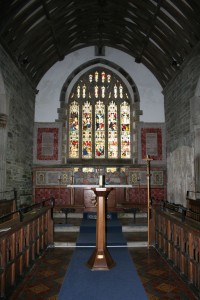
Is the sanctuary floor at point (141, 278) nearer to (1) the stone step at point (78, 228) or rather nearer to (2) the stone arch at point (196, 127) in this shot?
(1) the stone step at point (78, 228)

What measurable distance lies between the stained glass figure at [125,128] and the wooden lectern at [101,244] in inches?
249

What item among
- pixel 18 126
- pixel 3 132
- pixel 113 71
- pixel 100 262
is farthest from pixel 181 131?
pixel 100 262

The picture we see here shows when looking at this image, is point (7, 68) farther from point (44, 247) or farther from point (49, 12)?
point (44, 247)

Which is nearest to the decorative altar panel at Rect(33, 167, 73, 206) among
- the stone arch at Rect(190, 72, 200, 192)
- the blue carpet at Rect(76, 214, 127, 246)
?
the blue carpet at Rect(76, 214, 127, 246)

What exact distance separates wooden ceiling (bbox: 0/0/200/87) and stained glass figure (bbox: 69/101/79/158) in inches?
62.8

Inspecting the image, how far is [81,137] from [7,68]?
12.7ft

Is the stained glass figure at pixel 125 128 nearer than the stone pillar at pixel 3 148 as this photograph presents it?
No

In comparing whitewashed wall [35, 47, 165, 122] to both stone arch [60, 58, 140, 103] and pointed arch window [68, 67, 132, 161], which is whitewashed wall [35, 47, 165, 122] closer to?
stone arch [60, 58, 140, 103]

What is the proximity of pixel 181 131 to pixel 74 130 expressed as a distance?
12.8 ft

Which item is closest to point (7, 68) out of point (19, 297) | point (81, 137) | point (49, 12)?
point (49, 12)

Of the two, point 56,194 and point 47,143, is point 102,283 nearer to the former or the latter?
point 56,194

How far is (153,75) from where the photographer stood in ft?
33.7

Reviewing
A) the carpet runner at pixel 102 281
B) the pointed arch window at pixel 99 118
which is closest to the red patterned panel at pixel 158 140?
the pointed arch window at pixel 99 118

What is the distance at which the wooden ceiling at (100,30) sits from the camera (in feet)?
21.6
